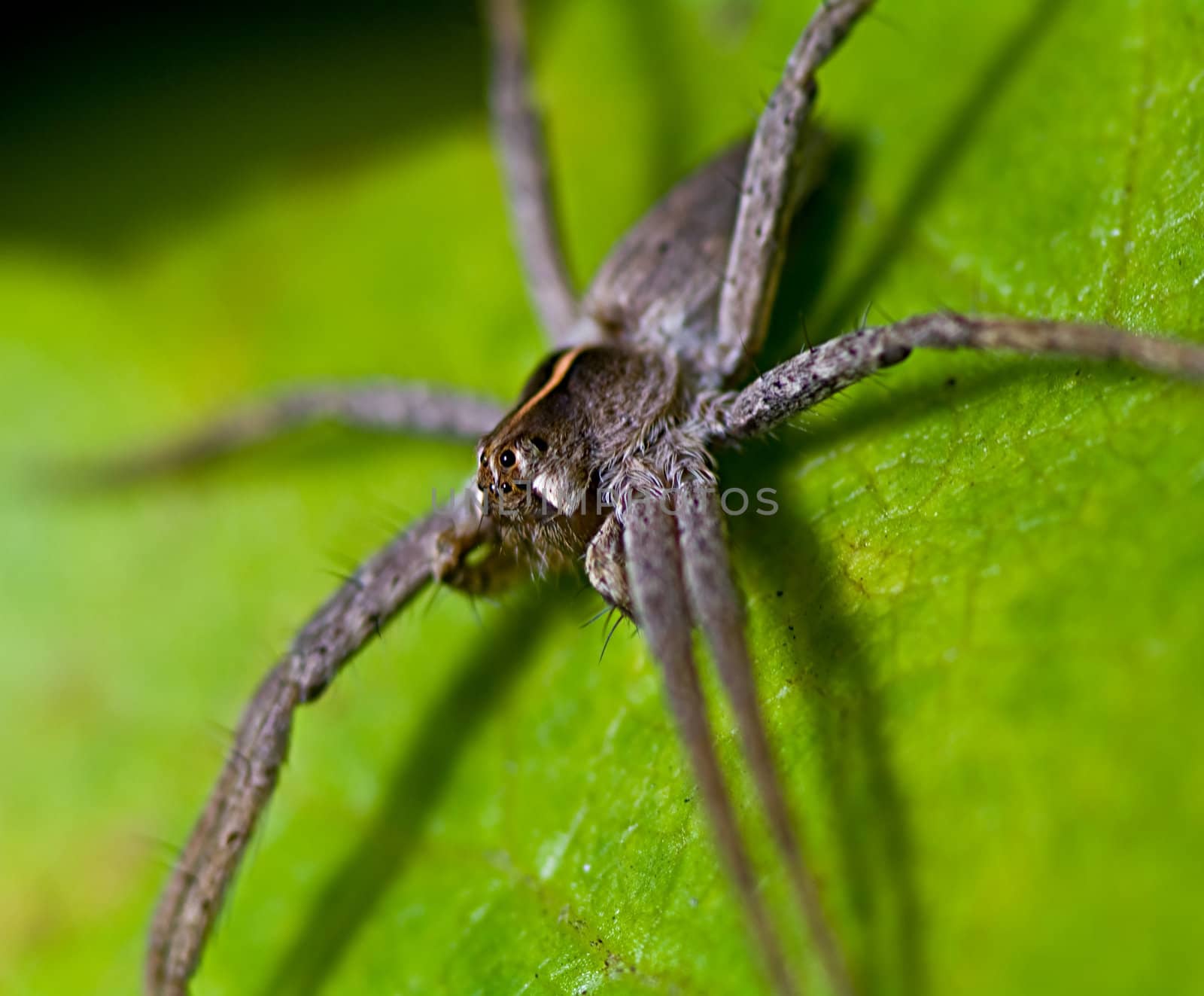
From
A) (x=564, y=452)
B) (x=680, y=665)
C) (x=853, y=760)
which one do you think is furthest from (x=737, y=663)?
(x=564, y=452)

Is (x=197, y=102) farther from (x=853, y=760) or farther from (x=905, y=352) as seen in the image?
(x=853, y=760)

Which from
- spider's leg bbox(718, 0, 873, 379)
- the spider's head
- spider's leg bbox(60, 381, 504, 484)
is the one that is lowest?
the spider's head

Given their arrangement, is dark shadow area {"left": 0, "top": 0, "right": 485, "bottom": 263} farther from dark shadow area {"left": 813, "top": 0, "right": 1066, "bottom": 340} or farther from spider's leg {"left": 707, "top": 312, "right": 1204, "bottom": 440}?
spider's leg {"left": 707, "top": 312, "right": 1204, "bottom": 440}

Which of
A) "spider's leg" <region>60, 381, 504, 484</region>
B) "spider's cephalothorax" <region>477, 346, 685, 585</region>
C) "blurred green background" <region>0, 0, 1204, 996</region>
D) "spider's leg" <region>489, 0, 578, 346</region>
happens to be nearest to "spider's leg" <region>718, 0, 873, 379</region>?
"blurred green background" <region>0, 0, 1204, 996</region>

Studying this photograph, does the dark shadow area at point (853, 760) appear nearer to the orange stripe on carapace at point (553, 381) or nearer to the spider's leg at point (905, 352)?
the spider's leg at point (905, 352)

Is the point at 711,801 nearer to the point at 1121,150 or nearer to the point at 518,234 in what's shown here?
the point at 1121,150

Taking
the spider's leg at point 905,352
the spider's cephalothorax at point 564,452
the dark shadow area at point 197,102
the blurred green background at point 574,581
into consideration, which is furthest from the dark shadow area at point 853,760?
the dark shadow area at point 197,102
